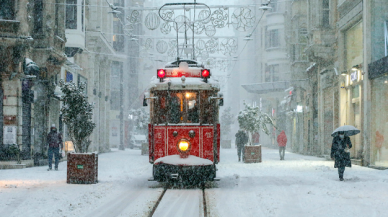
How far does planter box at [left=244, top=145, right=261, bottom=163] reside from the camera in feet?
86.4

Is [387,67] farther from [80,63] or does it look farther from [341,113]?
[80,63]

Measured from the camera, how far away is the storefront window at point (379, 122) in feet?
69.8

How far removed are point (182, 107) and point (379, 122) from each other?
35.4ft

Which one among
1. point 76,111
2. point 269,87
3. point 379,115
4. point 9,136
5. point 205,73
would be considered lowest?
point 9,136

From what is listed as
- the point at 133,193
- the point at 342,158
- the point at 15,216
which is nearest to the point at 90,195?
the point at 133,193

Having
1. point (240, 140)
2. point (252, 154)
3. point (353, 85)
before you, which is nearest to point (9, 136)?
point (252, 154)

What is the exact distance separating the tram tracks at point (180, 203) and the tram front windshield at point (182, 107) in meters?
1.89

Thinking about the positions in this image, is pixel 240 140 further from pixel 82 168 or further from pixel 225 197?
pixel 225 197

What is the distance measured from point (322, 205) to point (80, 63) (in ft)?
92.9

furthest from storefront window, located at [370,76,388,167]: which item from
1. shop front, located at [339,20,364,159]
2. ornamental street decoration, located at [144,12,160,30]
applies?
ornamental street decoration, located at [144,12,160,30]

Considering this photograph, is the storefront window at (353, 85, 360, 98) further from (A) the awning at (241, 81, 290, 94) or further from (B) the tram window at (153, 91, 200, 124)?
(A) the awning at (241, 81, 290, 94)

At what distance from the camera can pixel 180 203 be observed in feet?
36.1

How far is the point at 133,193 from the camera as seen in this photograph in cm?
1287

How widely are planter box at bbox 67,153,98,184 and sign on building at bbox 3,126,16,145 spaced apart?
9.00 m
